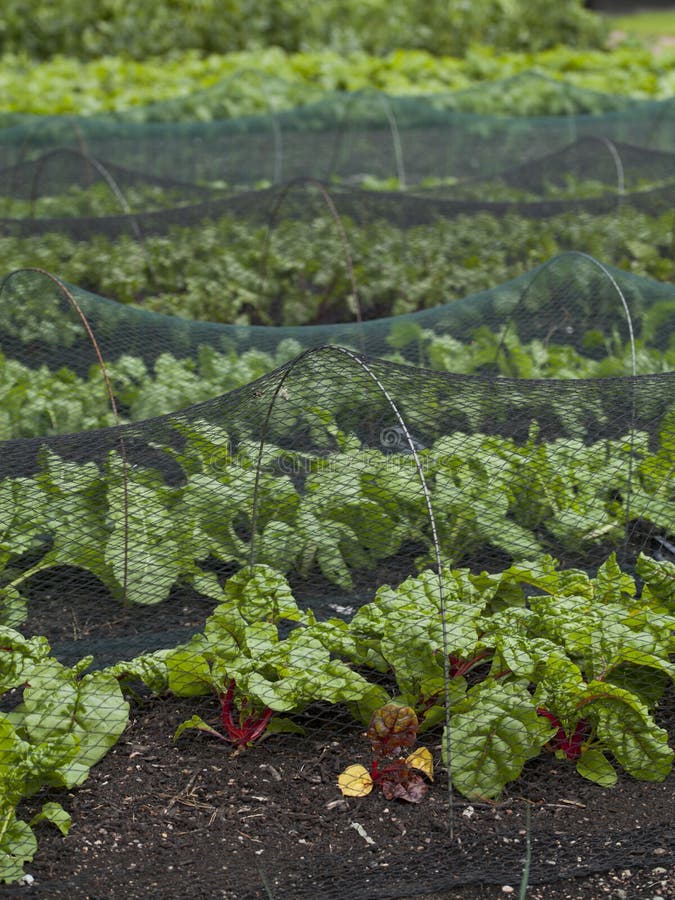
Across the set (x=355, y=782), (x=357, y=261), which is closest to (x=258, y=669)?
(x=355, y=782)

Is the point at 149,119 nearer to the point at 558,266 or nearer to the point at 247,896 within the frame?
the point at 558,266

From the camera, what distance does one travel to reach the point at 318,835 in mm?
3002

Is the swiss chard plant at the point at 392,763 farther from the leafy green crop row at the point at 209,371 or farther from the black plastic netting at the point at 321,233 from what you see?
the black plastic netting at the point at 321,233

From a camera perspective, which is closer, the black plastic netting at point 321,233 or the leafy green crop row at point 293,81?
the black plastic netting at point 321,233

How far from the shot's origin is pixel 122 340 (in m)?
4.86

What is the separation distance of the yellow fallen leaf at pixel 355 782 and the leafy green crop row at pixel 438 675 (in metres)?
0.18

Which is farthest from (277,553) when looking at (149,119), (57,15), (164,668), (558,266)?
(57,15)

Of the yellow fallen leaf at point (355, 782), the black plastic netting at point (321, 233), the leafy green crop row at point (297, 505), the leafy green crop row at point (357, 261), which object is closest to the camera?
the yellow fallen leaf at point (355, 782)

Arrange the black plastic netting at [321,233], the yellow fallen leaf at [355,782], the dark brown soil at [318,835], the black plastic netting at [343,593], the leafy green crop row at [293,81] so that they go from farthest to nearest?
the leafy green crop row at [293,81] → the black plastic netting at [321,233] → the yellow fallen leaf at [355,782] → the black plastic netting at [343,593] → the dark brown soil at [318,835]

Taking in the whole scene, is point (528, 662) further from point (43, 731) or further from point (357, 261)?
point (357, 261)

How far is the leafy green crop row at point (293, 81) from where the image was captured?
10.0m

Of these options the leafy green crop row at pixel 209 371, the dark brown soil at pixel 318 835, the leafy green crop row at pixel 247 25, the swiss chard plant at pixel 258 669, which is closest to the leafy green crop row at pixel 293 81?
the leafy green crop row at pixel 247 25

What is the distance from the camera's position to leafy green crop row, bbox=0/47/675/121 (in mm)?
10016

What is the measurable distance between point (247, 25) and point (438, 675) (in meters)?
12.0
